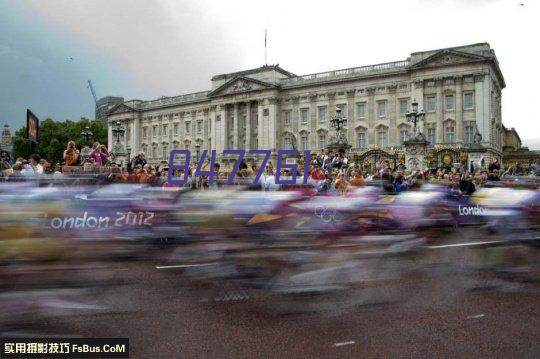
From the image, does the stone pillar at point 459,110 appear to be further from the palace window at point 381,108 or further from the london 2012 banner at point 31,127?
the london 2012 banner at point 31,127

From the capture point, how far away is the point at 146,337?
4.95m

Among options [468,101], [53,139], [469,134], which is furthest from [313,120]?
[53,139]

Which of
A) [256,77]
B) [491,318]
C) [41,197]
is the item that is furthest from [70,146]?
[256,77]

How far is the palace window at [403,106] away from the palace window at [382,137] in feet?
11.2

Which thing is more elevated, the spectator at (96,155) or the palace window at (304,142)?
the palace window at (304,142)

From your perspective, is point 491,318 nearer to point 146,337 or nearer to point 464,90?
point 146,337

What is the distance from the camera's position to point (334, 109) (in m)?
70.2

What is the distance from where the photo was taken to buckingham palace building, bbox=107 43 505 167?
58719 mm

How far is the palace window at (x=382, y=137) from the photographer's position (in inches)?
2574

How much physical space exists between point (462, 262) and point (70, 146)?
1210 cm

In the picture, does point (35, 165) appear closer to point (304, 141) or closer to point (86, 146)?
point (86, 146)

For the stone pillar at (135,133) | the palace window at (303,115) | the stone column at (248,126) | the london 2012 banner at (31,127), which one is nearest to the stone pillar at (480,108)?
the palace window at (303,115)

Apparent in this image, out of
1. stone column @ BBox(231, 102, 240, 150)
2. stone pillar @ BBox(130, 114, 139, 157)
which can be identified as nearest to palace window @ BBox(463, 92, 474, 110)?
stone column @ BBox(231, 102, 240, 150)

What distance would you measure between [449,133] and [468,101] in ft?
14.9
